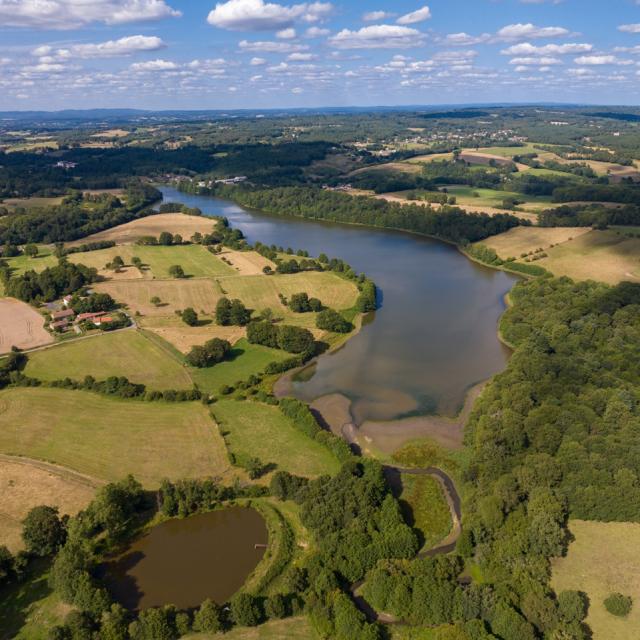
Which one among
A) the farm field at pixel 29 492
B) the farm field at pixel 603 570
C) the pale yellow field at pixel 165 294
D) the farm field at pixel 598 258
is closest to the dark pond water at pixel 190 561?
the farm field at pixel 29 492

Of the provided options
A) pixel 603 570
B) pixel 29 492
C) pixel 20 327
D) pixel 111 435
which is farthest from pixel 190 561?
pixel 20 327

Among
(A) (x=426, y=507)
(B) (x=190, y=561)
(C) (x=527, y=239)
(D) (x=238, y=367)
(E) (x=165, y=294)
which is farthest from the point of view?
(C) (x=527, y=239)

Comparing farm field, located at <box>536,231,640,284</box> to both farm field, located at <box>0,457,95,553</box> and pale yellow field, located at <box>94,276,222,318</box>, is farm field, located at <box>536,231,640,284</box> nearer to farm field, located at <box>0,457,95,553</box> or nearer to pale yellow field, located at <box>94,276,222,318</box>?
pale yellow field, located at <box>94,276,222,318</box>

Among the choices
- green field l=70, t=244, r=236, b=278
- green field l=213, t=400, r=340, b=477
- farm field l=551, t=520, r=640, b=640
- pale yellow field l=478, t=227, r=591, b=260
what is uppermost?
pale yellow field l=478, t=227, r=591, b=260

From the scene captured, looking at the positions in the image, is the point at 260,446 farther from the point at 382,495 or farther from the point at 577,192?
the point at 577,192

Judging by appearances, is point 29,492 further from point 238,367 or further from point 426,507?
point 426,507

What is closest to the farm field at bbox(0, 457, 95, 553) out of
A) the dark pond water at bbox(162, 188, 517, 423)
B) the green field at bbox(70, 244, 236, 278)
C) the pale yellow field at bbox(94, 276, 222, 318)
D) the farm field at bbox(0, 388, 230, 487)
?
the farm field at bbox(0, 388, 230, 487)
